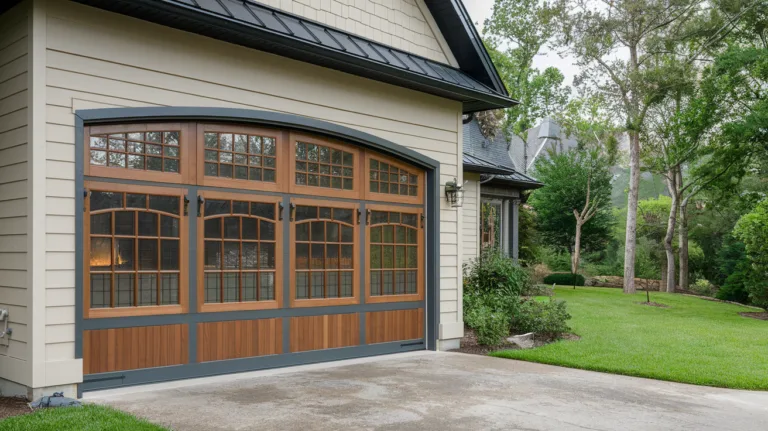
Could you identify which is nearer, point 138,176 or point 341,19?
point 138,176

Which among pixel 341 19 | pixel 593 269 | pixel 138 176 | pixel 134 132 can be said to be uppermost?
pixel 341 19

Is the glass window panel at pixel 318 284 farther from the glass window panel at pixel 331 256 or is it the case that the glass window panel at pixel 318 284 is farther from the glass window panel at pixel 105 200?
the glass window panel at pixel 105 200

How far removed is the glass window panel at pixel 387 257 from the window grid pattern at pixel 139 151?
10.2 feet

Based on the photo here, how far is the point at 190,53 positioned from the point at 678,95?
1963 centimetres

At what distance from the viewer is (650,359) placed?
28.9 feet

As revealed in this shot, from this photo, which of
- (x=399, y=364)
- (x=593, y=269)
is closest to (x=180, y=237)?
(x=399, y=364)

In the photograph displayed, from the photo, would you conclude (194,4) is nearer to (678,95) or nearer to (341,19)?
(341,19)

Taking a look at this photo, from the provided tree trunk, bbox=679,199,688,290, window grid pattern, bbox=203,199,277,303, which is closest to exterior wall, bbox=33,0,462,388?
window grid pattern, bbox=203,199,277,303

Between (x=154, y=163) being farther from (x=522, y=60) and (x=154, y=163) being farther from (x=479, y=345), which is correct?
(x=522, y=60)

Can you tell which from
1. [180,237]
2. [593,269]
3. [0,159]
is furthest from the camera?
[593,269]

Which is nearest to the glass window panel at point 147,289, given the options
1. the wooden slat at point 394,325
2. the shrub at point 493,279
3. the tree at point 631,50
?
the wooden slat at point 394,325

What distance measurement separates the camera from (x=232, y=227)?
7055 mm

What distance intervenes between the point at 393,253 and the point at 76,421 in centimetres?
486

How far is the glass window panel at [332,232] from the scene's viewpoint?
806cm
